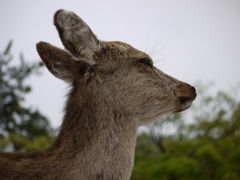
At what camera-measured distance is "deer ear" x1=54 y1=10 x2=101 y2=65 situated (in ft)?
9.85

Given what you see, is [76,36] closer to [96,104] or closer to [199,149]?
[96,104]

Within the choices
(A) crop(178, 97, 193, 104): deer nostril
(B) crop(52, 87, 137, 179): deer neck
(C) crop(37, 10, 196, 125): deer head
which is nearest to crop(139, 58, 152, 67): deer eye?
(C) crop(37, 10, 196, 125): deer head

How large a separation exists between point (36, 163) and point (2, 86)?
1953 centimetres

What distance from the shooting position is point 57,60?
146 inches

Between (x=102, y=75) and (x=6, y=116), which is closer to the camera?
(x=102, y=75)

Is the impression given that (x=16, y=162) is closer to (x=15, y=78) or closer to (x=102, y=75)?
(x=102, y=75)

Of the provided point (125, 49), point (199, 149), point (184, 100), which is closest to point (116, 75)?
point (125, 49)

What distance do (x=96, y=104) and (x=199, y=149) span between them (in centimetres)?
1172

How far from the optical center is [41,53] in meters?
3.62

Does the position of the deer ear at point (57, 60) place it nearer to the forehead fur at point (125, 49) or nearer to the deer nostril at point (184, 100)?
the forehead fur at point (125, 49)

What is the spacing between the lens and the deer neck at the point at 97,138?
3115mm

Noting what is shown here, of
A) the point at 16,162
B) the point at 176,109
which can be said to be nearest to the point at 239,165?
the point at 176,109

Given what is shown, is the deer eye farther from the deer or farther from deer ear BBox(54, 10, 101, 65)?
deer ear BBox(54, 10, 101, 65)

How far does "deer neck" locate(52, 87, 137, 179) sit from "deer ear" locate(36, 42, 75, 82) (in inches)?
14.1
